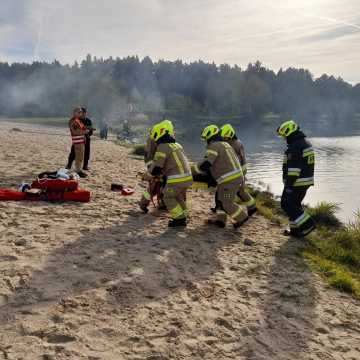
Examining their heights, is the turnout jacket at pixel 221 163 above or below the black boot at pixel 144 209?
above

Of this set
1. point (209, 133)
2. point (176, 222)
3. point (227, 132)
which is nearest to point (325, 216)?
point (227, 132)

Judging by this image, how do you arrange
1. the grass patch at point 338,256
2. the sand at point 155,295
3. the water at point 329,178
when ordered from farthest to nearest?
the water at point 329,178, the grass patch at point 338,256, the sand at point 155,295

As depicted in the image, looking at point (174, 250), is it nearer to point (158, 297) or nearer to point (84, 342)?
point (158, 297)

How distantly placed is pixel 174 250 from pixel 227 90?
311 ft

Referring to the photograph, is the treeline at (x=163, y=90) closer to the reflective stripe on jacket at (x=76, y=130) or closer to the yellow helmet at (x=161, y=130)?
the reflective stripe on jacket at (x=76, y=130)

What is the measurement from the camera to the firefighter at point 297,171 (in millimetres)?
6840

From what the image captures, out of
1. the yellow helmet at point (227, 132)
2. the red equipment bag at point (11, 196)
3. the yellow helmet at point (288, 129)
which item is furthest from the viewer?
the yellow helmet at point (227, 132)

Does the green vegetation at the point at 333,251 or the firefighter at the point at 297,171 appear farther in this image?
the firefighter at the point at 297,171

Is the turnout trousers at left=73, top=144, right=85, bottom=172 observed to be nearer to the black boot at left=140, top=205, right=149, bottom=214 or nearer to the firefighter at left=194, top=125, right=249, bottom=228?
the black boot at left=140, top=205, right=149, bottom=214

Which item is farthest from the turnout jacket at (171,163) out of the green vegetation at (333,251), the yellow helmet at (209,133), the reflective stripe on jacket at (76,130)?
the reflective stripe on jacket at (76,130)

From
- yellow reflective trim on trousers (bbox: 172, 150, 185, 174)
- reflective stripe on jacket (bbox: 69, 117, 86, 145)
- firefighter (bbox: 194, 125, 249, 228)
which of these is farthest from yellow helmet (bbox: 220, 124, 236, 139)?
reflective stripe on jacket (bbox: 69, 117, 86, 145)

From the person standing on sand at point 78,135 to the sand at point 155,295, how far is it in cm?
360

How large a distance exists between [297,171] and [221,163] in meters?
1.34

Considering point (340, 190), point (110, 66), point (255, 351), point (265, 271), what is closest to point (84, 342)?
point (255, 351)
